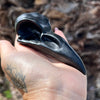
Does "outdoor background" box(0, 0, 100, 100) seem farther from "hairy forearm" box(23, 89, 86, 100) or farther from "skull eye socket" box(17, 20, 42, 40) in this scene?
"hairy forearm" box(23, 89, 86, 100)

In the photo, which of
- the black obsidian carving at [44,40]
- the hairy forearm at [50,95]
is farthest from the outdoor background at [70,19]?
the hairy forearm at [50,95]

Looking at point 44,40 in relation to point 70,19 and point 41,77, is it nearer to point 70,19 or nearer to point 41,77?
point 41,77

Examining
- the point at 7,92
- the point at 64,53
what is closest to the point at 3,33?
the point at 7,92

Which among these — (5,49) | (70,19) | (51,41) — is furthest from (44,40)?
(70,19)

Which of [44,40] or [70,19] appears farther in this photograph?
[70,19]

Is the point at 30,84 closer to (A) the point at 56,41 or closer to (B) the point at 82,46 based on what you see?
(A) the point at 56,41

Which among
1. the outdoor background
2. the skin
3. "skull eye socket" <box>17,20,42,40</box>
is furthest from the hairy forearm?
the outdoor background
